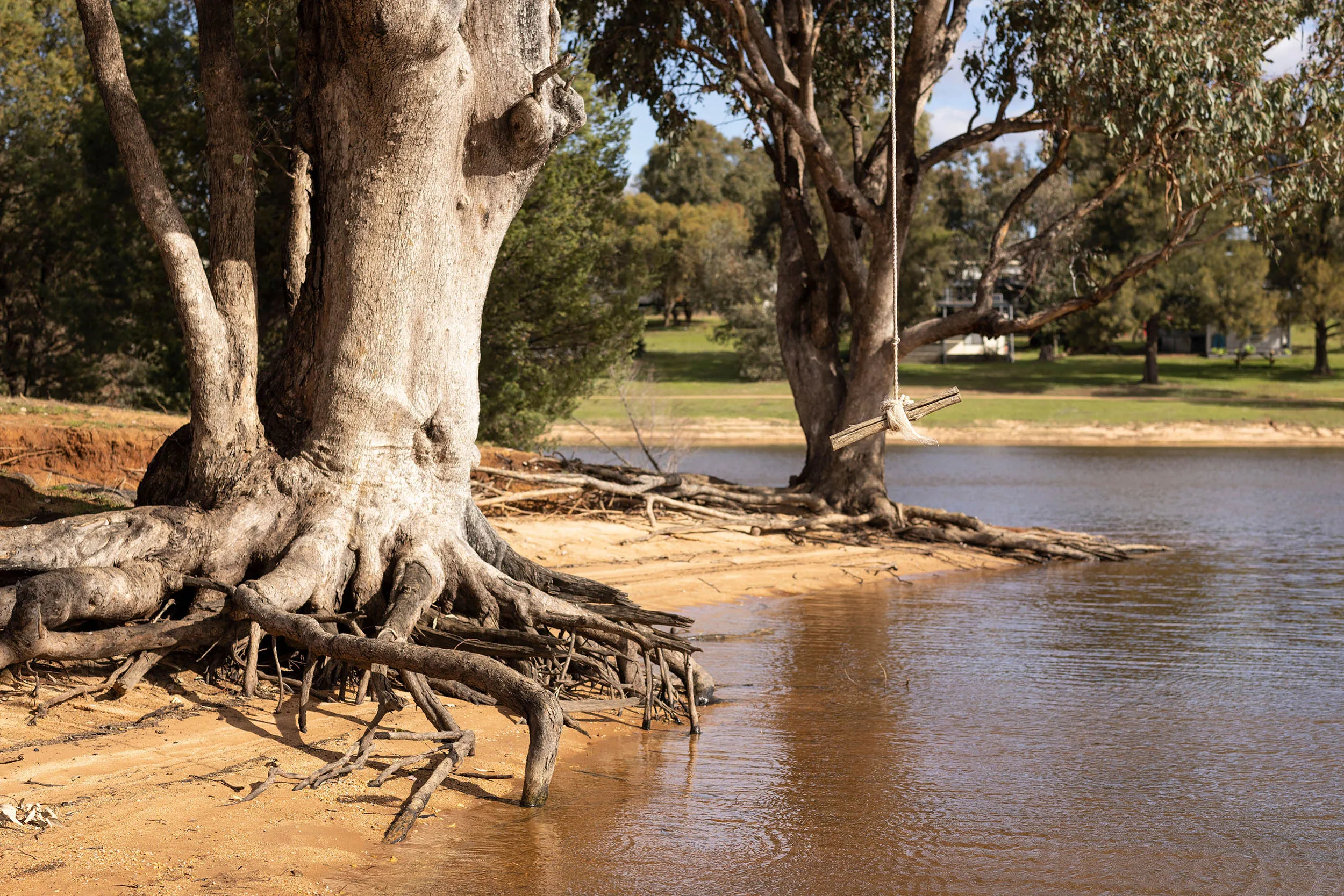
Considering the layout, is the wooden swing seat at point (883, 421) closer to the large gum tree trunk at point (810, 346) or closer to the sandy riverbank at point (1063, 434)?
the large gum tree trunk at point (810, 346)

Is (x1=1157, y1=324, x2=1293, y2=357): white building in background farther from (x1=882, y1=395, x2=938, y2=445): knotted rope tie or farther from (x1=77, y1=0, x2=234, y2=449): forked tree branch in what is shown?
(x1=77, y1=0, x2=234, y2=449): forked tree branch

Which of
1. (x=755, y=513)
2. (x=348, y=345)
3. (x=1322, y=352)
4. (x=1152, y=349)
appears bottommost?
(x=755, y=513)

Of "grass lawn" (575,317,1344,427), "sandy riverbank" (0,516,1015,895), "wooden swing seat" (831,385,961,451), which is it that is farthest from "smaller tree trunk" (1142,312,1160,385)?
"sandy riverbank" (0,516,1015,895)

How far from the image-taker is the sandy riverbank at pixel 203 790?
4.59m

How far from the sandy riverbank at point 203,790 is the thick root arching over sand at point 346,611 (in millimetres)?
141

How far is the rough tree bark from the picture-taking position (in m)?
6.65

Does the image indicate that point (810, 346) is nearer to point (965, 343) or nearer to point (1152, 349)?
point (1152, 349)

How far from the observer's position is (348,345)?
712 cm

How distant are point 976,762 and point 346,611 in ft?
11.3

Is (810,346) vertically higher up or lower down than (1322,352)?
higher up

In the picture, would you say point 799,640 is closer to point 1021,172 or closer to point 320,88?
point 320,88

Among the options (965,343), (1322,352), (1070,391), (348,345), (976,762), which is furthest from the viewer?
(965,343)

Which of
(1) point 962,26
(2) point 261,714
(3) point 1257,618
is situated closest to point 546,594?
(2) point 261,714

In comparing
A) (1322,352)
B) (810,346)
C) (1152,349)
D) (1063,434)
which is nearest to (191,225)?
(810,346)
